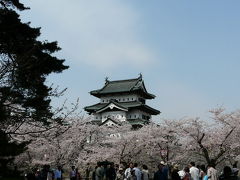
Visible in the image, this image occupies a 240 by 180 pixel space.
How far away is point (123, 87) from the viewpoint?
57812 millimetres

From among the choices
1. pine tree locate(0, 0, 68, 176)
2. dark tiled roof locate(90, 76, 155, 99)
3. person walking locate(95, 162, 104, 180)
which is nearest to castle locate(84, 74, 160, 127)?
dark tiled roof locate(90, 76, 155, 99)

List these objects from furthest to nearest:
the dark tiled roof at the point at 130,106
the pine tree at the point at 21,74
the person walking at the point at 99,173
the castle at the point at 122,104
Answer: the dark tiled roof at the point at 130,106
the castle at the point at 122,104
the person walking at the point at 99,173
the pine tree at the point at 21,74

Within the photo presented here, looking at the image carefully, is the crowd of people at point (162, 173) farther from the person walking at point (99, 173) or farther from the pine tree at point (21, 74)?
the pine tree at point (21, 74)

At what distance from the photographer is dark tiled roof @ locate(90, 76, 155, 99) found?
185 ft

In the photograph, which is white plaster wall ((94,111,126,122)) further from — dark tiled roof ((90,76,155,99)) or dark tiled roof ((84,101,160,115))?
dark tiled roof ((90,76,155,99))

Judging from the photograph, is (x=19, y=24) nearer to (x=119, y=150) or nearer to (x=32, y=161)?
(x=32, y=161)

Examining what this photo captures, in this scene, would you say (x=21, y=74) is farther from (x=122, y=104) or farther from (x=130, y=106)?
(x=122, y=104)

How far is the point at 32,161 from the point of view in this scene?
107ft

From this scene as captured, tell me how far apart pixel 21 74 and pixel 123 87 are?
46.1 meters

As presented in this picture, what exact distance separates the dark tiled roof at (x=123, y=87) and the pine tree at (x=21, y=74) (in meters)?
40.6

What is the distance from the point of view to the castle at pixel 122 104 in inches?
2063

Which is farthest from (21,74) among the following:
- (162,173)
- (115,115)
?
(115,115)

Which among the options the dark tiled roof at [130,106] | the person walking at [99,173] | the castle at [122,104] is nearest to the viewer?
the person walking at [99,173]

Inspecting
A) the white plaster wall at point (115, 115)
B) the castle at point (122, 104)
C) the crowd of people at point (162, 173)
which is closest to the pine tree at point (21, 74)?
the crowd of people at point (162, 173)
